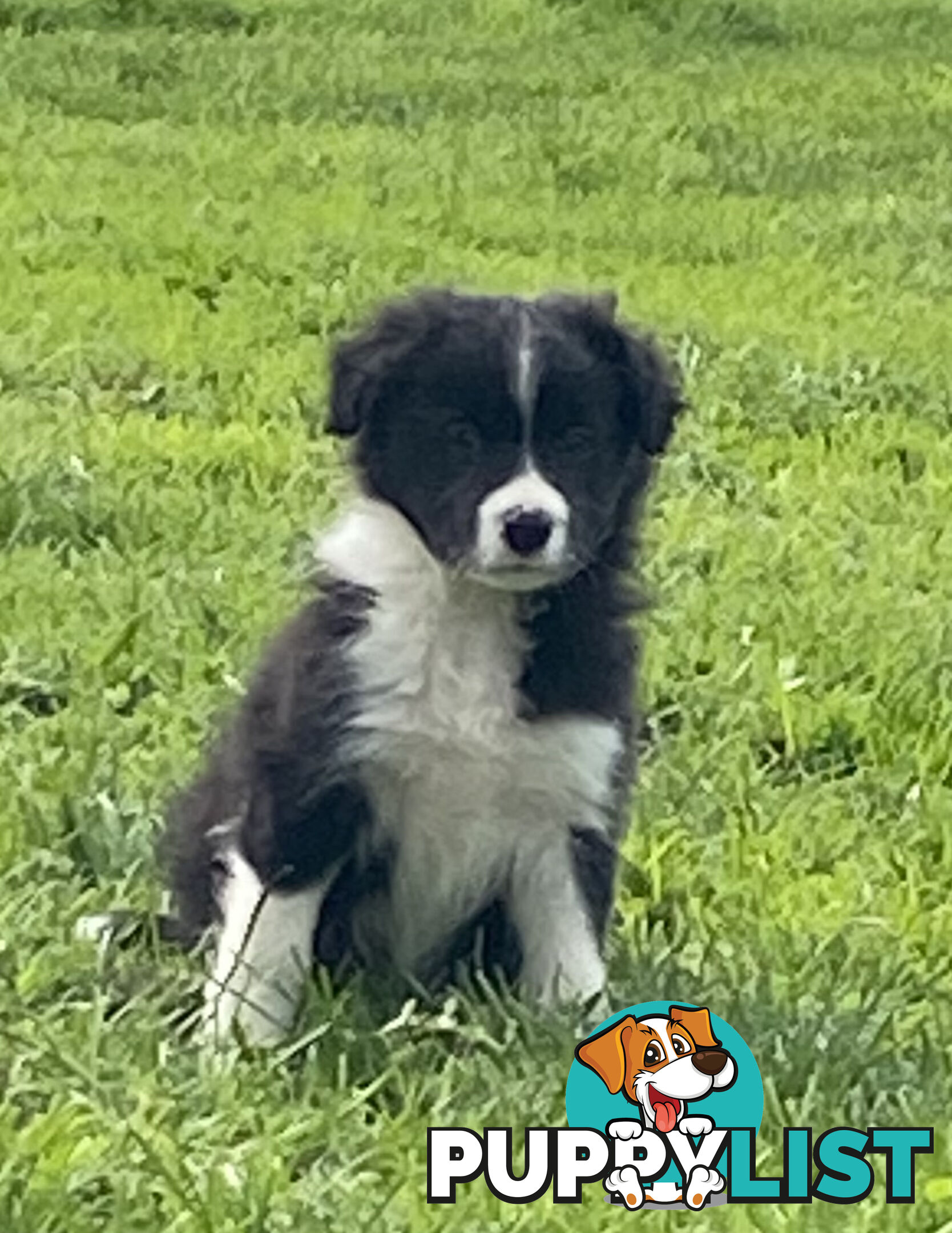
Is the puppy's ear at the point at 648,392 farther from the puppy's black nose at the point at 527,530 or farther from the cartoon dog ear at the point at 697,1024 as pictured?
the cartoon dog ear at the point at 697,1024

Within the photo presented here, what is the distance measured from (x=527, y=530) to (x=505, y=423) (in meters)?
0.20

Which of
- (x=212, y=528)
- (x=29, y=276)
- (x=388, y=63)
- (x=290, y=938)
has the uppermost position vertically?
(x=290, y=938)

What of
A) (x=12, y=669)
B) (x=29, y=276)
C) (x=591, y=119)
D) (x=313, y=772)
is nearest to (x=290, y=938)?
(x=313, y=772)

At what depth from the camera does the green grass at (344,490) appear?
168 inches

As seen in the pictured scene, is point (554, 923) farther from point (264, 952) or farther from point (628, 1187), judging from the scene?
point (628, 1187)

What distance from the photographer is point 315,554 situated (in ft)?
16.5

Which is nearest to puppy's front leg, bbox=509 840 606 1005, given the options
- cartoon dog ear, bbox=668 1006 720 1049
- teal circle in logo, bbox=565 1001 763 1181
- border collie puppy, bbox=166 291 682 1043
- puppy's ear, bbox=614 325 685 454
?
border collie puppy, bbox=166 291 682 1043

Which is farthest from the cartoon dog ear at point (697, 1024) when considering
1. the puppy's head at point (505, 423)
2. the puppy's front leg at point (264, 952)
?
the puppy's head at point (505, 423)

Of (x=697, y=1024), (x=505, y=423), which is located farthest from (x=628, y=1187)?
(x=505, y=423)

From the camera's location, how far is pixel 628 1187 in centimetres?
399

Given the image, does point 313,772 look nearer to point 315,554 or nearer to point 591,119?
point 315,554

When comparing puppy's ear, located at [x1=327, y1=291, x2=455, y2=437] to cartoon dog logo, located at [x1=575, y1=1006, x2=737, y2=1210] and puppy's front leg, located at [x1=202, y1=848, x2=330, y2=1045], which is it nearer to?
puppy's front leg, located at [x1=202, y1=848, x2=330, y2=1045]

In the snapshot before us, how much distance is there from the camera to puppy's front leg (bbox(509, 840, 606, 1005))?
4.79m

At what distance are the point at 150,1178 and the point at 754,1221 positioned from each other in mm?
777
